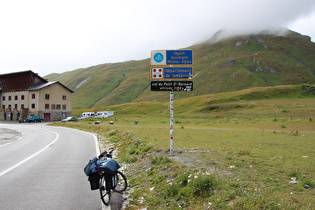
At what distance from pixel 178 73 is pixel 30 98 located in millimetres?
82317

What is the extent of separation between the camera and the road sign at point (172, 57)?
11273 millimetres

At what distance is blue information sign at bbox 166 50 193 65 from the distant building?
7798cm

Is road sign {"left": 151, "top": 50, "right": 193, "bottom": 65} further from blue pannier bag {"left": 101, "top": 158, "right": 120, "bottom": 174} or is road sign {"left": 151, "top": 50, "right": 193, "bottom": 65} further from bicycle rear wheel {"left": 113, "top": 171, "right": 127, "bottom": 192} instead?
blue pannier bag {"left": 101, "top": 158, "right": 120, "bottom": 174}

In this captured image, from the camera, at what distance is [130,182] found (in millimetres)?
8539

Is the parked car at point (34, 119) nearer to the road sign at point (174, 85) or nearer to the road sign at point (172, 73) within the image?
the road sign at point (172, 73)

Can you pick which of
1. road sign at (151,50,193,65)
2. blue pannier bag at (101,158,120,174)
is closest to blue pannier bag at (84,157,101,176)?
blue pannier bag at (101,158,120,174)

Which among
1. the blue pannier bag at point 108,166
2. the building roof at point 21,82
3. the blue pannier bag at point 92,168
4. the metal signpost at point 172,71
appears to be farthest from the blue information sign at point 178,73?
the building roof at point 21,82

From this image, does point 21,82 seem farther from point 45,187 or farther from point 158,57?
point 45,187

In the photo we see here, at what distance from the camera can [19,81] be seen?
83.8 meters

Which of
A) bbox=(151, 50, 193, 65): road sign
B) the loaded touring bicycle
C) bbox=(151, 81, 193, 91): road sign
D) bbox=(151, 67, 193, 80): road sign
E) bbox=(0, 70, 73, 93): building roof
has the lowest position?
the loaded touring bicycle

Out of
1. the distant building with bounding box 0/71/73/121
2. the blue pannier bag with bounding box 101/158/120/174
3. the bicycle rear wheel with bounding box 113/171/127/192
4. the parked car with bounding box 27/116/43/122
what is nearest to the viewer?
the blue pannier bag with bounding box 101/158/120/174

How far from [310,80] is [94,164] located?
7827 inches

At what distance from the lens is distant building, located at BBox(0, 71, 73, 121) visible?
78475 millimetres

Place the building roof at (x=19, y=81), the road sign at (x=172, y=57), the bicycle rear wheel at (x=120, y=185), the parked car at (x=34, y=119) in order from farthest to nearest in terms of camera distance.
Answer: the building roof at (x=19, y=81) → the parked car at (x=34, y=119) → the road sign at (x=172, y=57) → the bicycle rear wheel at (x=120, y=185)
